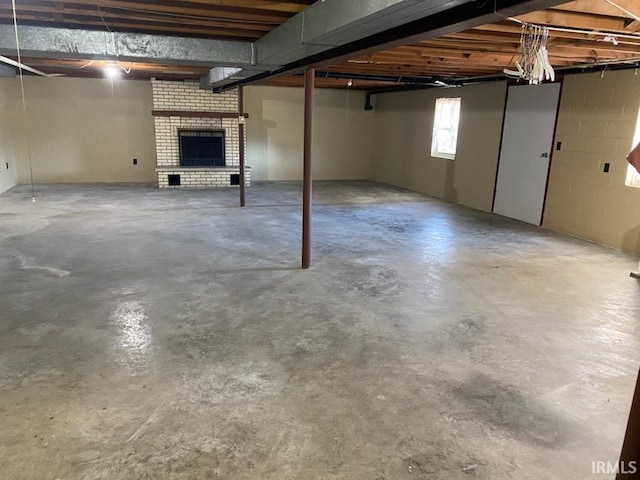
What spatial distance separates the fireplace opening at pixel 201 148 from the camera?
9.73m

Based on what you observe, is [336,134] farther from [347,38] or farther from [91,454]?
[91,454]

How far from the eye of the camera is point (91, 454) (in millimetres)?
2012

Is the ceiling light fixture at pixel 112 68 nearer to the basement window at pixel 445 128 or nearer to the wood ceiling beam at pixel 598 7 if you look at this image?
the wood ceiling beam at pixel 598 7

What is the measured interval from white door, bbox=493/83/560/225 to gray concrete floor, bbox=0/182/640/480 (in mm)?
1425

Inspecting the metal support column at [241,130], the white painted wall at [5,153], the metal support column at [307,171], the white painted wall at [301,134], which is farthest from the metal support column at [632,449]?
the white painted wall at [301,134]

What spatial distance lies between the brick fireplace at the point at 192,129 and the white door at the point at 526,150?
206 inches

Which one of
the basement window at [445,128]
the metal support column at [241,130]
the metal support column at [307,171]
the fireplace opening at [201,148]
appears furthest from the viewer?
the fireplace opening at [201,148]

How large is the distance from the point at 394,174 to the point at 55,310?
28.6 ft

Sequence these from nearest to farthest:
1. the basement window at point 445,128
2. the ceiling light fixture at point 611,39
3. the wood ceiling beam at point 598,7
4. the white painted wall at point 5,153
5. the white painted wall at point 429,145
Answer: the wood ceiling beam at point 598,7
the ceiling light fixture at point 611,39
the white painted wall at point 429,145
the white painted wall at point 5,153
the basement window at point 445,128

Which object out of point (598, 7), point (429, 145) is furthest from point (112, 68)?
point (598, 7)

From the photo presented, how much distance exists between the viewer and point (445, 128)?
30.3 ft

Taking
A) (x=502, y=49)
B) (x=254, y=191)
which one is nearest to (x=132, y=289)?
(x=502, y=49)

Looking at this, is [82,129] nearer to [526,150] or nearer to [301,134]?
[301,134]

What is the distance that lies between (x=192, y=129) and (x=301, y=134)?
284 centimetres
